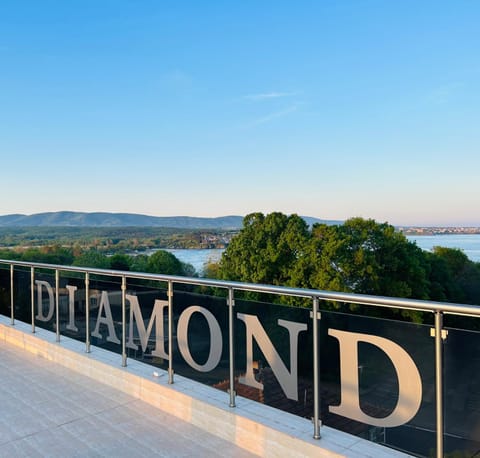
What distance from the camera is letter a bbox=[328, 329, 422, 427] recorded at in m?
1.96

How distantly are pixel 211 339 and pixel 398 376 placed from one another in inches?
52.4

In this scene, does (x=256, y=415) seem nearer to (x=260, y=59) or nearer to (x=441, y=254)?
(x=260, y=59)

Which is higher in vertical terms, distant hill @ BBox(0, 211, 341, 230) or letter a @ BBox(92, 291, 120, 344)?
distant hill @ BBox(0, 211, 341, 230)

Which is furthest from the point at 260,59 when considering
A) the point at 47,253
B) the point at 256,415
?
the point at 47,253

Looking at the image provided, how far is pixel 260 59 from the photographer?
759 inches

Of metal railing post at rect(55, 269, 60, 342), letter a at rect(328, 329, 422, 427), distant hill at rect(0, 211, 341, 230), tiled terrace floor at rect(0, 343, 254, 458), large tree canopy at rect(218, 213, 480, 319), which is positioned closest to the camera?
letter a at rect(328, 329, 422, 427)

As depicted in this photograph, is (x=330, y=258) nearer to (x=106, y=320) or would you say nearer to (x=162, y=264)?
(x=162, y=264)

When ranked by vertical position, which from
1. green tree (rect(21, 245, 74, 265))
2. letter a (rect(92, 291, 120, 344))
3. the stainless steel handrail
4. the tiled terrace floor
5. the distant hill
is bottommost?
green tree (rect(21, 245, 74, 265))

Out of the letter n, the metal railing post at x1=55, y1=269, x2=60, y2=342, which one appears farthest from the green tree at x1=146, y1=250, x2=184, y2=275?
the letter n

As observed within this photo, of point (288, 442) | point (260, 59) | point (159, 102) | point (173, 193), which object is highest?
point (260, 59)

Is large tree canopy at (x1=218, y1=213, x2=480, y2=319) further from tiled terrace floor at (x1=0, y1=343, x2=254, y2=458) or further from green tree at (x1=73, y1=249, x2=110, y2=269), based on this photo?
tiled terrace floor at (x1=0, y1=343, x2=254, y2=458)

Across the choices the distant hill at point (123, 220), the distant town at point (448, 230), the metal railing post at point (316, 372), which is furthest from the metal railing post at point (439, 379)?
the distant hill at point (123, 220)

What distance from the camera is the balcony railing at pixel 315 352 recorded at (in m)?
1.82

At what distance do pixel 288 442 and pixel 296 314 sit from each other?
0.68 m
